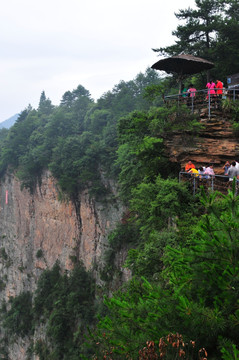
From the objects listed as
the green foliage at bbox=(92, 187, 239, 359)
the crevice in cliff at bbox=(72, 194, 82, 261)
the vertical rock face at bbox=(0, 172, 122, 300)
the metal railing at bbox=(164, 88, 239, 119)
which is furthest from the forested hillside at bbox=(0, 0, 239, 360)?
the vertical rock face at bbox=(0, 172, 122, 300)

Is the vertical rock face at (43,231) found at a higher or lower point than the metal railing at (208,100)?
lower

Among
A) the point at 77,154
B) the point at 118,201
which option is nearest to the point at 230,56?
the point at 118,201

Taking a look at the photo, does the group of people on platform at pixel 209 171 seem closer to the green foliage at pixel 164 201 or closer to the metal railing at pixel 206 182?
the metal railing at pixel 206 182

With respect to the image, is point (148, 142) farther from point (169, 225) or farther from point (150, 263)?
point (150, 263)

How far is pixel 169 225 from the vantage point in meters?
8.51

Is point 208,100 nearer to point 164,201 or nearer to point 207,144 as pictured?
point 207,144

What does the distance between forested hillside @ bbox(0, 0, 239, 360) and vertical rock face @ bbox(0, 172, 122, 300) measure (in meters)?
1.14

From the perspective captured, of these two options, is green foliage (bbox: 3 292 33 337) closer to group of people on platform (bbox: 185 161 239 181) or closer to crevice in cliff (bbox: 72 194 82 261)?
crevice in cliff (bbox: 72 194 82 261)

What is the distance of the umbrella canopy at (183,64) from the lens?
10844 millimetres

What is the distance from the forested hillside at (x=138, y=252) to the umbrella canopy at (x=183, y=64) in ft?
2.91

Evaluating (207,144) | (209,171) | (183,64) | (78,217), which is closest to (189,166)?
(209,171)

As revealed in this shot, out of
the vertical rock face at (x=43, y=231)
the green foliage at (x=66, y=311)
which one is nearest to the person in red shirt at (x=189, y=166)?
the vertical rock face at (x=43, y=231)

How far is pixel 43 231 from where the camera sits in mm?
31922

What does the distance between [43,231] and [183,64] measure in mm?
24694
